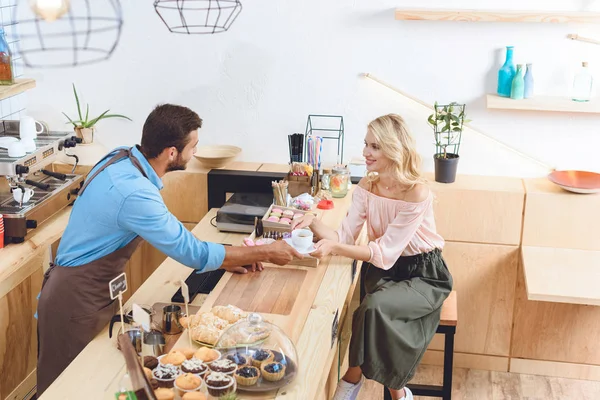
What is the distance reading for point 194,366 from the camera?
231 centimetres

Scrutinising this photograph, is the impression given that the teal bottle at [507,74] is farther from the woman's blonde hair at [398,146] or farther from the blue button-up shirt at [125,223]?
the blue button-up shirt at [125,223]

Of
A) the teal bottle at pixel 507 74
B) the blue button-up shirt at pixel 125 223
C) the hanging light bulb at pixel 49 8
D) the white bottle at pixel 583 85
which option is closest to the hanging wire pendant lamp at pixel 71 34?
the hanging light bulb at pixel 49 8

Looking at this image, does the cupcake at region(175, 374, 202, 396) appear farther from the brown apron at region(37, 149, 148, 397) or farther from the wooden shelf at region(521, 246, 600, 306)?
the wooden shelf at region(521, 246, 600, 306)

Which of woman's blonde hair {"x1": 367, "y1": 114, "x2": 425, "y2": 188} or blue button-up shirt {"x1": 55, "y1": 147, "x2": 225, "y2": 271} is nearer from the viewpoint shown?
blue button-up shirt {"x1": 55, "y1": 147, "x2": 225, "y2": 271}

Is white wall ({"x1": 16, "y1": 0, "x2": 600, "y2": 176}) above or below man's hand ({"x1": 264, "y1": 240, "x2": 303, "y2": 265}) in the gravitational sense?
above

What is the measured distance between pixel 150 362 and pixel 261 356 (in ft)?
1.14

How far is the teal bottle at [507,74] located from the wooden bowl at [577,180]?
1.69 ft

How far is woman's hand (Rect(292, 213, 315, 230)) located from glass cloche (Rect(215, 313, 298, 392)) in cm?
97

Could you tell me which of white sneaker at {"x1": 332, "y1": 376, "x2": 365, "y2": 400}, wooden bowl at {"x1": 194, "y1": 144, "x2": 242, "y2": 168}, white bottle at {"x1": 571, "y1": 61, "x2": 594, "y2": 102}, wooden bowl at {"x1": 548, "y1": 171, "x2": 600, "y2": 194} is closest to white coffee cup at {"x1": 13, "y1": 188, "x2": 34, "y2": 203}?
wooden bowl at {"x1": 194, "y1": 144, "x2": 242, "y2": 168}

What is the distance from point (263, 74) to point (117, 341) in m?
2.12

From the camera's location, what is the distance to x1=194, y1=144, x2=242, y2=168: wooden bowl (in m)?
4.38

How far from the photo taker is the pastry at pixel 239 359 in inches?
92.4

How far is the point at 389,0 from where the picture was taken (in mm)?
4188

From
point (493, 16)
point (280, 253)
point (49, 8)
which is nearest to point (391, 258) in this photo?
point (280, 253)
